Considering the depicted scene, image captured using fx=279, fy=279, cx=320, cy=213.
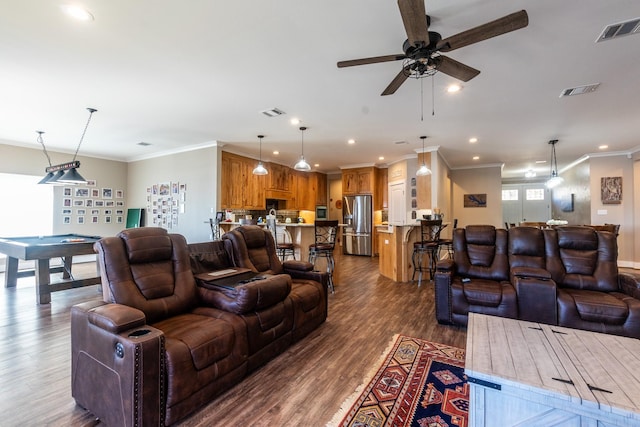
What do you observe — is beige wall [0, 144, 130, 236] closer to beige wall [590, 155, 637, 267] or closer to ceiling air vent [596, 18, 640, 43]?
ceiling air vent [596, 18, 640, 43]

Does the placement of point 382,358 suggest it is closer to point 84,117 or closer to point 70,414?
point 70,414

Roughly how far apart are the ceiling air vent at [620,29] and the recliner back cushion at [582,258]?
2.01 m

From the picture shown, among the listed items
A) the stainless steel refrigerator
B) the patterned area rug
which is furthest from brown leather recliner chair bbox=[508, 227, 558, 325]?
the stainless steel refrigerator

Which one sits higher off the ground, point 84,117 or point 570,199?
point 84,117

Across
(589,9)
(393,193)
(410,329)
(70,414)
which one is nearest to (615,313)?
(410,329)

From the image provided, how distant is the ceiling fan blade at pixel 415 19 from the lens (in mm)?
1607

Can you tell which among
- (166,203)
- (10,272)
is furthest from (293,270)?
(166,203)

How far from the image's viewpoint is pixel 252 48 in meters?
2.59

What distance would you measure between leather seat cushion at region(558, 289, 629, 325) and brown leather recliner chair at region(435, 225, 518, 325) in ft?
1.44

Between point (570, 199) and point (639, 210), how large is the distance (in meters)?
2.59

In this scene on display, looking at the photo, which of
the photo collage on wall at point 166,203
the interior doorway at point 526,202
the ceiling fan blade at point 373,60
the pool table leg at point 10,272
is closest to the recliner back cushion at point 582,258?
the ceiling fan blade at point 373,60

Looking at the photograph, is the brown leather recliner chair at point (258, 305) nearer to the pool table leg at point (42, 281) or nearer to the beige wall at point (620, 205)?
the pool table leg at point (42, 281)

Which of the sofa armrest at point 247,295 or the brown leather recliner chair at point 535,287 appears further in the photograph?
the brown leather recliner chair at point 535,287

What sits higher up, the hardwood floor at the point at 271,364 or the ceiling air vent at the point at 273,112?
the ceiling air vent at the point at 273,112
